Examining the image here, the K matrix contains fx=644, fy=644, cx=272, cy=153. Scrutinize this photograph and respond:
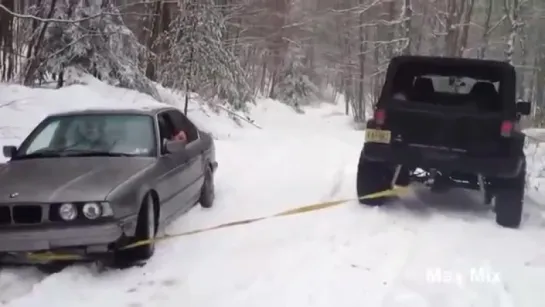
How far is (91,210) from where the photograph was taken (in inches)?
213

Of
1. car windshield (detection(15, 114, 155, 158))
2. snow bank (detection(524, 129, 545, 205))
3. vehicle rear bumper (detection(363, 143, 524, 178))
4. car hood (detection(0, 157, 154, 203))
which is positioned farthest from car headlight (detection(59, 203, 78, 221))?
snow bank (detection(524, 129, 545, 205))

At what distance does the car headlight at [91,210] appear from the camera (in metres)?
5.40

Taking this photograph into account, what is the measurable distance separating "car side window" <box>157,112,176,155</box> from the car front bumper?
1587mm

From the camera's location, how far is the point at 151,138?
6879 mm

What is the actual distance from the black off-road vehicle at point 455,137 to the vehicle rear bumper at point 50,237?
3780mm

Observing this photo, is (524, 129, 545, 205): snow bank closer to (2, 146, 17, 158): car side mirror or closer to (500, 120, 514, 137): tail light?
(500, 120, 514, 137): tail light

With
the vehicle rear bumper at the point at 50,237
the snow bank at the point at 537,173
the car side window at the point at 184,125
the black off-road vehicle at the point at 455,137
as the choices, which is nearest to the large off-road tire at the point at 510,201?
the black off-road vehicle at the point at 455,137

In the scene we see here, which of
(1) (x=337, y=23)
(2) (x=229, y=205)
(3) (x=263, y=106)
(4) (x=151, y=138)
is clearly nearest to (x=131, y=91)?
(2) (x=229, y=205)

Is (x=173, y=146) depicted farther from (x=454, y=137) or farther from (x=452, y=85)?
(x=452, y=85)

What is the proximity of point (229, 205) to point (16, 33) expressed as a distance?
16.2 m

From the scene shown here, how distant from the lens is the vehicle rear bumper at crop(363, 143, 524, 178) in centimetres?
743

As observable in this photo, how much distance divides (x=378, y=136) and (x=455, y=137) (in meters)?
0.91

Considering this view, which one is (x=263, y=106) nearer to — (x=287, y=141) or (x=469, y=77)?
(x=287, y=141)

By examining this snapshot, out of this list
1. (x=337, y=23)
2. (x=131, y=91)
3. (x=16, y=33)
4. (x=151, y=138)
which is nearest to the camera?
(x=151, y=138)
